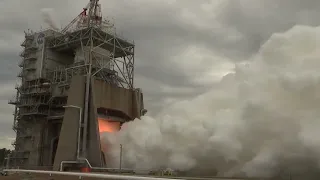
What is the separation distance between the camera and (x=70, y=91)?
52844 mm

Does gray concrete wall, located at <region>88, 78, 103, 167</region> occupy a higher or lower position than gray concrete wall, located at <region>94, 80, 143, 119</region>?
lower

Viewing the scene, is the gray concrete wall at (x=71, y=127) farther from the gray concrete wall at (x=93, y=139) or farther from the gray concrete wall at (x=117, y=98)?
the gray concrete wall at (x=117, y=98)

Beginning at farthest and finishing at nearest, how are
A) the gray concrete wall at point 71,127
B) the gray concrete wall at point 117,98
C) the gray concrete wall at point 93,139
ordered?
1. the gray concrete wall at point 117,98
2. the gray concrete wall at point 71,127
3. the gray concrete wall at point 93,139

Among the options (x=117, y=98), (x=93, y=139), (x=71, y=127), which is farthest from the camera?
(x=117, y=98)

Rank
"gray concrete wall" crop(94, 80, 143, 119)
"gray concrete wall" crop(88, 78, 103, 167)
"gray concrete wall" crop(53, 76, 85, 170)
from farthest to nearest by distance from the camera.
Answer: "gray concrete wall" crop(94, 80, 143, 119)
"gray concrete wall" crop(53, 76, 85, 170)
"gray concrete wall" crop(88, 78, 103, 167)

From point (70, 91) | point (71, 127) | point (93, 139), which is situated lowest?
point (93, 139)

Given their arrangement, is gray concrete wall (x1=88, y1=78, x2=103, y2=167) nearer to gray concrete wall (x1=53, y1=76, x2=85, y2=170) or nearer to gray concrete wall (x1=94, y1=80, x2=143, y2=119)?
gray concrete wall (x1=53, y1=76, x2=85, y2=170)

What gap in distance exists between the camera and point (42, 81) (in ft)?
207

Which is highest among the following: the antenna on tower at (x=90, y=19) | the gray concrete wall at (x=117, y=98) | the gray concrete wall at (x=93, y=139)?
the antenna on tower at (x=90, y=19)

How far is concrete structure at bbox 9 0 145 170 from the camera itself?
51.9 meters

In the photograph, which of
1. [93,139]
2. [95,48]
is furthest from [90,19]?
[93,139]

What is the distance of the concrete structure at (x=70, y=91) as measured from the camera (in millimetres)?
51938

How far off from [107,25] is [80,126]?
756 inches

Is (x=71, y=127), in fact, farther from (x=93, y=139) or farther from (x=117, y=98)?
(x=117, y=98)
